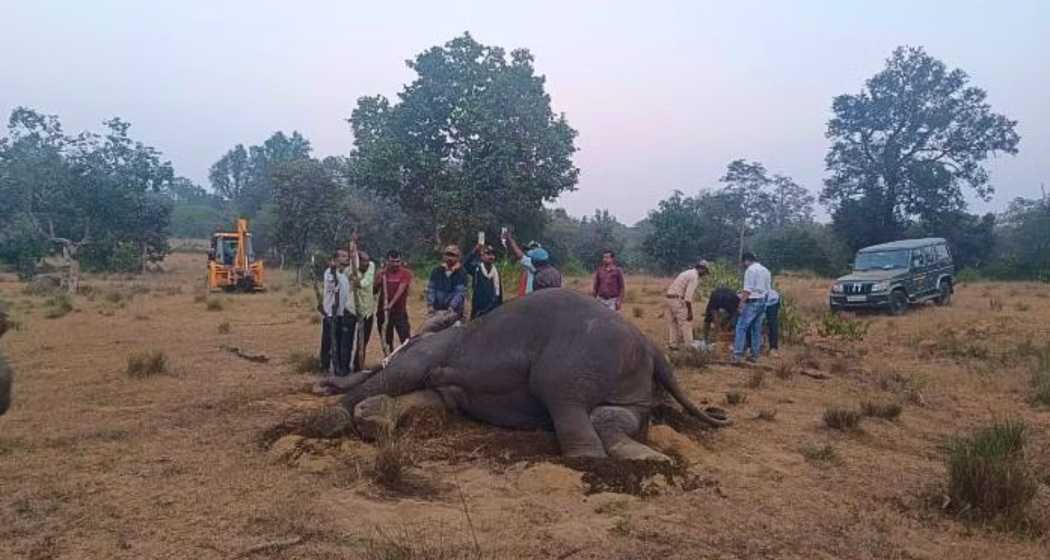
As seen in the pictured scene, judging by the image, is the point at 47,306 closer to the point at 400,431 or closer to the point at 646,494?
the point at 400,431

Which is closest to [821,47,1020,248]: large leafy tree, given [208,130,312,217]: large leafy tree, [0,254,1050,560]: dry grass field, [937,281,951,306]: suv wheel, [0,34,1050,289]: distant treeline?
[0,34,1050,289]: distant treeline

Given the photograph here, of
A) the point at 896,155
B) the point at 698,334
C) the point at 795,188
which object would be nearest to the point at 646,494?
the point at 698,334

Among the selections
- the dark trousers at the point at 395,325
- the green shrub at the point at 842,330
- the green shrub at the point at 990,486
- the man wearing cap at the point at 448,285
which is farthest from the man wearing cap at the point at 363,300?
the green shrub at the point at 842,330

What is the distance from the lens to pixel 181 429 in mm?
7121

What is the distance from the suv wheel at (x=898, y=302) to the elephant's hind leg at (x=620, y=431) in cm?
1572

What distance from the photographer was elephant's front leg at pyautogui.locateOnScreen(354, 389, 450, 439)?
639 cm

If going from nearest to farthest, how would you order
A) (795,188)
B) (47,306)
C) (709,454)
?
(709,454) → (47,306) → (795,188)

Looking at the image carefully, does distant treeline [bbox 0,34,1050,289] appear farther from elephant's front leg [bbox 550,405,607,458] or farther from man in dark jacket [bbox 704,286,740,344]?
elephant's front leg [bbox 550,405,607,458]

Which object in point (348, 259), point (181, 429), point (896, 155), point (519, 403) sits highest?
point (896, 155)

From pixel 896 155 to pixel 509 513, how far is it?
38495 mm

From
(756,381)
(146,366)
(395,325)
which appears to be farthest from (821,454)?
(146,366)

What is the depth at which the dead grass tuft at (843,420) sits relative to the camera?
298 inches

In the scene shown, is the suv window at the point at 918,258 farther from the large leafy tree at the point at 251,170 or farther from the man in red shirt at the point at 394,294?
the large leafy tree at the point at 251,170

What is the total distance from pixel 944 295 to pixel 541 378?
65.1 ft
